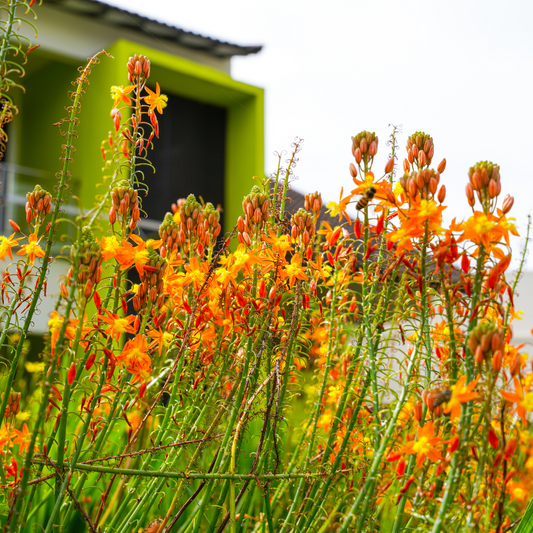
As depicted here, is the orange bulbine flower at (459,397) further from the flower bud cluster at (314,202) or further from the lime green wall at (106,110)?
the lime green wall at (106,110)

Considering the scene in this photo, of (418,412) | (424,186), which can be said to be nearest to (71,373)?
(418,412)

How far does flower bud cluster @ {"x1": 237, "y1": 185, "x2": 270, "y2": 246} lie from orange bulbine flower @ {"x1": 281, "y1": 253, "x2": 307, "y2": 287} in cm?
10

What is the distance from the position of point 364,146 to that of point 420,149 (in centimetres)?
12

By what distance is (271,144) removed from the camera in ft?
4.76

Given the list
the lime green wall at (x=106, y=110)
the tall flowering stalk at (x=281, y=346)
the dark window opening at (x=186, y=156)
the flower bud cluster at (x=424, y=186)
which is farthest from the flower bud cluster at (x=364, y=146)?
the dark window opening at (x=186, y=156)

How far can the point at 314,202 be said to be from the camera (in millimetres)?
1311

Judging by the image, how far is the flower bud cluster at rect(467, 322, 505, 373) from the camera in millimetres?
690

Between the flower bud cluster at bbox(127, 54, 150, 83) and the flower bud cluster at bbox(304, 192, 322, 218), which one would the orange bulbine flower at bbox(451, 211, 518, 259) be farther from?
the flower bud cluster at bbox(127, 54, 150, 83)

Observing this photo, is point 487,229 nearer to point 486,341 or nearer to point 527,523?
point 486,341

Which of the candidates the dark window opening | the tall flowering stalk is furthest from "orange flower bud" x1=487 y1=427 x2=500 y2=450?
the dark window opening

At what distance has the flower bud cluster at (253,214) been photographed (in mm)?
1105

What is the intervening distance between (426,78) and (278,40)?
43cm

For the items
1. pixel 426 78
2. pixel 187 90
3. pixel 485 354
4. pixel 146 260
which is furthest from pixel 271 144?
pixel 187 90

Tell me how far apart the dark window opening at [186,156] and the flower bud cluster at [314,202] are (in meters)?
4.20
